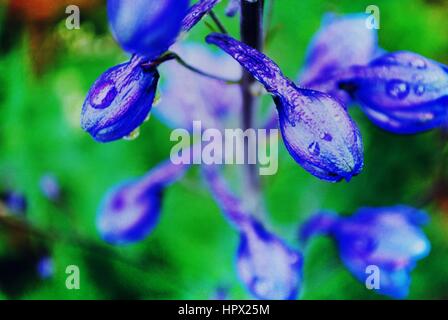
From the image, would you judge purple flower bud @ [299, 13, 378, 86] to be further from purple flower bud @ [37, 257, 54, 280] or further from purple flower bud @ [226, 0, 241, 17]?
purple flower bud @ [37, 257, 54, 280]

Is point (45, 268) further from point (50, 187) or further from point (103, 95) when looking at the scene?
point (103, 95)

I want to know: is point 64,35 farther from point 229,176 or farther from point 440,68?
point 440,68

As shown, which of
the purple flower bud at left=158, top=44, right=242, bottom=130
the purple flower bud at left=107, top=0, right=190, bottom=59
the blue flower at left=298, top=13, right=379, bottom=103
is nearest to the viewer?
the purple flower bud at left=107, top=0, right=190, bottom=59

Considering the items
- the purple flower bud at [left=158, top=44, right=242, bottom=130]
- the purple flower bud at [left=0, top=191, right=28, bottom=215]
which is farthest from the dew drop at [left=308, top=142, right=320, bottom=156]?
the purple flower bud at [left=0, top=191, right=28, bottom=215]

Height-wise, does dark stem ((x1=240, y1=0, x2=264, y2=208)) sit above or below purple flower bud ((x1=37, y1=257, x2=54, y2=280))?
above

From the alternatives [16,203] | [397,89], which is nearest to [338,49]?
[397,89]
